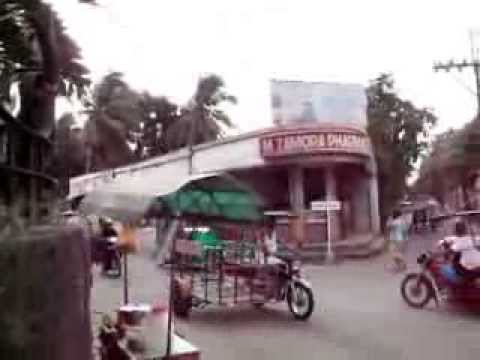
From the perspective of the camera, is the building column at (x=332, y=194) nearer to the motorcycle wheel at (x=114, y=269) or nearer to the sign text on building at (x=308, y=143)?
the sign text on building at (x=308, y=143)

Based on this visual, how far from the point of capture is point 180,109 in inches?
1351

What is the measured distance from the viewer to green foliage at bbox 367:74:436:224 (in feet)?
Answer: 95.3

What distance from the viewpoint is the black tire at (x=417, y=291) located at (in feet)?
31.7

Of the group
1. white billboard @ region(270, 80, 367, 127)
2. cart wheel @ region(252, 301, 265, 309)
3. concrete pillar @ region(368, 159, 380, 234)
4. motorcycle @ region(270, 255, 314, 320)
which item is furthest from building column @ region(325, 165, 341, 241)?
motorcycle @ region(270, 255, 314, 320)

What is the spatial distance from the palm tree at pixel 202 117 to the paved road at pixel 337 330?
845 inches

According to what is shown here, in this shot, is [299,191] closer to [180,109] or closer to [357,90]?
[357,90]

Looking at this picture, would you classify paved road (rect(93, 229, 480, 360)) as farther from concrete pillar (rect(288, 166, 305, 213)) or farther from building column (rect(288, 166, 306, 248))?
concrete pillar (rect(288, 166, 305, 213))

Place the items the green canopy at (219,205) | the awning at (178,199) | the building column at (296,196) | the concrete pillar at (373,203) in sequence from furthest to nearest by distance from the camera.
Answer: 1. the concrete pillar at (373,203)
2. the building column at (296,196)
3. the green canopy at (219,205)
4. the awning at (178,199)

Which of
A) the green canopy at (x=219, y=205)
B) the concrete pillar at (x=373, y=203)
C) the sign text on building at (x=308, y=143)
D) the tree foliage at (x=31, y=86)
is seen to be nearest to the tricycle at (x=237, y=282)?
the green canopy at (x=219, y=205)

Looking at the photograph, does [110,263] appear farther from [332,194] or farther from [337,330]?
[332,194]

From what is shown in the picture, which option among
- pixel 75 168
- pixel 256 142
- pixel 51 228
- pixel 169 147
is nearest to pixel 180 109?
pixel 169 147

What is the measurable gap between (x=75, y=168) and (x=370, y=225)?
1287 cm

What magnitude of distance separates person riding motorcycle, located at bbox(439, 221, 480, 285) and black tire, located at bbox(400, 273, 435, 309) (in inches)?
16.0

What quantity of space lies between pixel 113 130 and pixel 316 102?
31.2 ft
